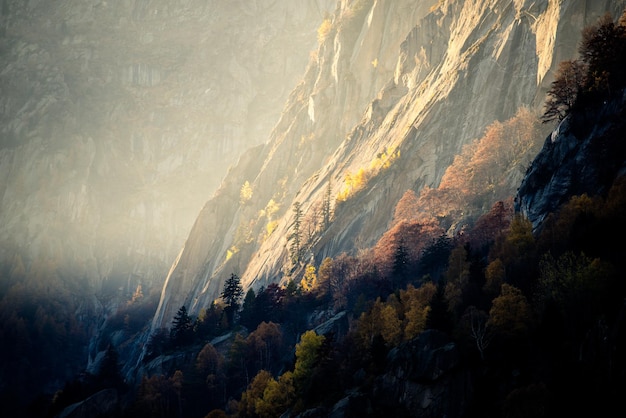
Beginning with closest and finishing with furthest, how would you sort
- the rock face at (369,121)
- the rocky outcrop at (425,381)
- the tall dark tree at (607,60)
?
the rocky outcrop at (425,381) < the tall dark tree at (607,60) < the rock face at (369,121)

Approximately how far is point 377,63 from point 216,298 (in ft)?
208

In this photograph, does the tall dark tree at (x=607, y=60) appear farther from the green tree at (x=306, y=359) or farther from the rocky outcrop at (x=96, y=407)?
the rocky outcrop at (x=96, y=407)

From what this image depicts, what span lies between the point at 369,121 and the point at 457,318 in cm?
7265

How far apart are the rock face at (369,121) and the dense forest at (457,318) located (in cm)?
634

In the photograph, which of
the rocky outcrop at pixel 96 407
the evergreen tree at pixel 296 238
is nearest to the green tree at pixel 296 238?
the evergreen tree at pixel 296 238

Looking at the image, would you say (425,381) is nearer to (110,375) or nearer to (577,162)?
(577,162)

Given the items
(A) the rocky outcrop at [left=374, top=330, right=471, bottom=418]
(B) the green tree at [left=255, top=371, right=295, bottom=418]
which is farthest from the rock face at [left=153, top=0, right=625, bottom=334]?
(A) the rocky outcrop at [left=374, top=330, right=471, bottom=418]

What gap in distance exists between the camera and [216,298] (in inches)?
4131

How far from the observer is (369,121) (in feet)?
363

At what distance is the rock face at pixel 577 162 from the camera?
43.2 metres

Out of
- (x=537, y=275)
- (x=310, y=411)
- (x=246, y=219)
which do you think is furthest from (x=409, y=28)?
(x=310, y=411)

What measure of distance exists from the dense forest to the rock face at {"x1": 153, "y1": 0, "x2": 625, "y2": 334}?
6342mm

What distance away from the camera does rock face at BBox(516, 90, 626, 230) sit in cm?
4316

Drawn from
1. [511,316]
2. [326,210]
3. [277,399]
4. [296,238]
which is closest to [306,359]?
[277,399]
